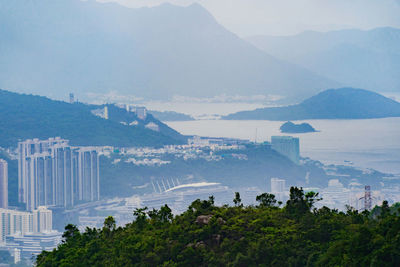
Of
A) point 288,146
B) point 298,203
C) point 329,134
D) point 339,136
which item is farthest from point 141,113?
point 298,203

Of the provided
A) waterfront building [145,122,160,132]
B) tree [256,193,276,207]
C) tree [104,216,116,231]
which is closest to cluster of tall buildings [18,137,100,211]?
waterfront building [145,122,160,132]

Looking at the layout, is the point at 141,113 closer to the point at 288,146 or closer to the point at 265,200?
the point at 288,146

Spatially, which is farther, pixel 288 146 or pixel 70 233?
pixel 288 146

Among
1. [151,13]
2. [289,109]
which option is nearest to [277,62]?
[289,109]

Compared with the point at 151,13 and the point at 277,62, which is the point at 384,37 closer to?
the point at 277,62

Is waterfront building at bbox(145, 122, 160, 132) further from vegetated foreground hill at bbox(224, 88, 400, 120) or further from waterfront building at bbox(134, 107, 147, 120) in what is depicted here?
vegetated foreground hill at bbox(224, 88, 400, 120)

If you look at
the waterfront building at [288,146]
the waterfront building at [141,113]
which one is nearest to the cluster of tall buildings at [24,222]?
the waterfront building at [141,113]
